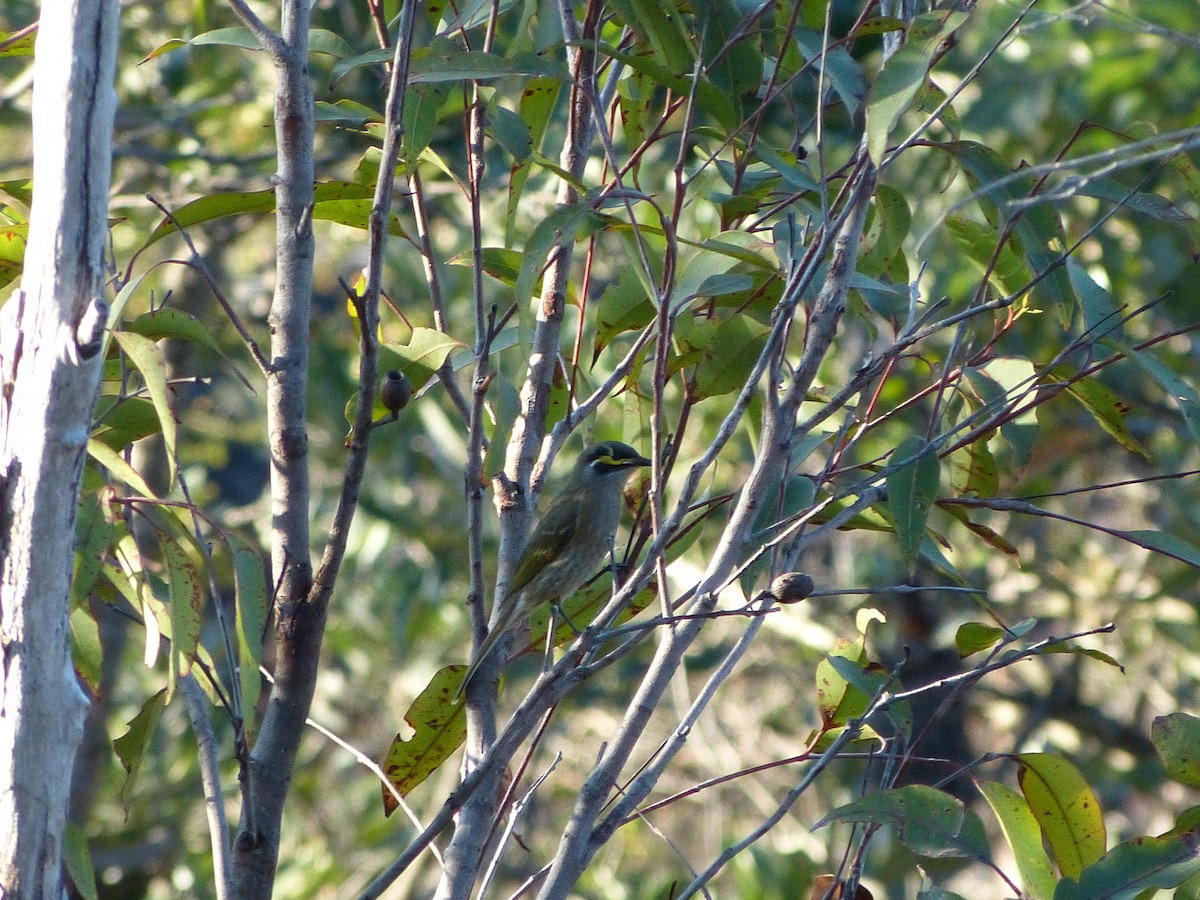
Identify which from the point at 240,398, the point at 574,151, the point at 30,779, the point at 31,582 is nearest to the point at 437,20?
the point at 574,151

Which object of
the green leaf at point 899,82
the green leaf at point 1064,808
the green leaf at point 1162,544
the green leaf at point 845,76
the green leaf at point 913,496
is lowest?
the green leaf at point 1064,808

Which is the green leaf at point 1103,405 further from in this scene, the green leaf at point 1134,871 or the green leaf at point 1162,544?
the green leaf at point 1134,871

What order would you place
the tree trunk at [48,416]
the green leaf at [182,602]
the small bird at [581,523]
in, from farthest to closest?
1. the small bird at [581,523]
2. the green leaf at [182,602]
3. the tree trunk at [48,416]

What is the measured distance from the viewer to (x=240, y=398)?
1132cm

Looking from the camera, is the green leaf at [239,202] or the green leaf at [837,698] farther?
the green leaf at [837,698]

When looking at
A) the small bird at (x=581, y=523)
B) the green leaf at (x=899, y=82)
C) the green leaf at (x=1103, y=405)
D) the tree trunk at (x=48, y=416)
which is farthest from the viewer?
the small bird at (x=581, y=523)

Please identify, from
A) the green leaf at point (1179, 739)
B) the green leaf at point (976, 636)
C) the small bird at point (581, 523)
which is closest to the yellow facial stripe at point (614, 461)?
the small bird at point (581, 523)

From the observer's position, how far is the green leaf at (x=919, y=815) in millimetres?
2219

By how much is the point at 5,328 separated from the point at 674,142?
614cm

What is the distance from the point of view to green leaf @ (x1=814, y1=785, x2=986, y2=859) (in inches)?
87.4

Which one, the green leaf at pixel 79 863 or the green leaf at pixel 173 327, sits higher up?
the green leaf at pixel 173 327

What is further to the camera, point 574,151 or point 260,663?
point 574,151

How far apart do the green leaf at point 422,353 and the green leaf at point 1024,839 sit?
131cm

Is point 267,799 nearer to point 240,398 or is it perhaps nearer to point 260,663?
point 260,663
